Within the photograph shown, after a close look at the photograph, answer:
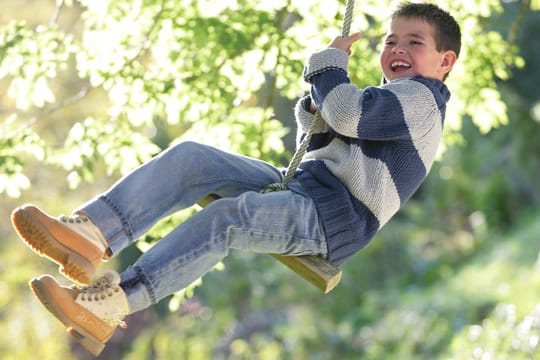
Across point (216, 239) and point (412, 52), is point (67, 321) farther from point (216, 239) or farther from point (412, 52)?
point (412, 52)

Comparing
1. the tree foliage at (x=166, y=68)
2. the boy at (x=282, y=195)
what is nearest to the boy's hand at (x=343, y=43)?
the boy at (x=282, y=195)

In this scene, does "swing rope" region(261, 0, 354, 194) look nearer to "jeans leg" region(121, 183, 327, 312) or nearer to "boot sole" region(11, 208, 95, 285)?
"jeans leg" region(121, 183, 327, 312)

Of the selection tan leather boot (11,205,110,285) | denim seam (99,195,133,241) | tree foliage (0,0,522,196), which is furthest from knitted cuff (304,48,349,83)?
tree foliage (0,0,522,196)

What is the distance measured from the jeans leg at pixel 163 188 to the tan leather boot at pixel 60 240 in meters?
0.09

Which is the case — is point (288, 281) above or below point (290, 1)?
below

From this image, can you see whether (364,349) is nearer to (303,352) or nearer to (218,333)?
(303,352)

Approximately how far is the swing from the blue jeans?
3 cm

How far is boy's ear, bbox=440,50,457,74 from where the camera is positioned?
308 cm

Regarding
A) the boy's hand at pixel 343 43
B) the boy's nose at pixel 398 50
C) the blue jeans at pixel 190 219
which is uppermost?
the boy's hand at pixel 343 43

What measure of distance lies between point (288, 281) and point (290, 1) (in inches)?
252

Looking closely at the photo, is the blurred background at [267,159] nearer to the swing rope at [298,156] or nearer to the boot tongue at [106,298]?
the swing rope at [298,156]

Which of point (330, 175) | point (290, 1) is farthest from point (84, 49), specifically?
point (330, 175)

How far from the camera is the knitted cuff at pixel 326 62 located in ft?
9.66

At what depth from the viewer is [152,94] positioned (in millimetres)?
4242
